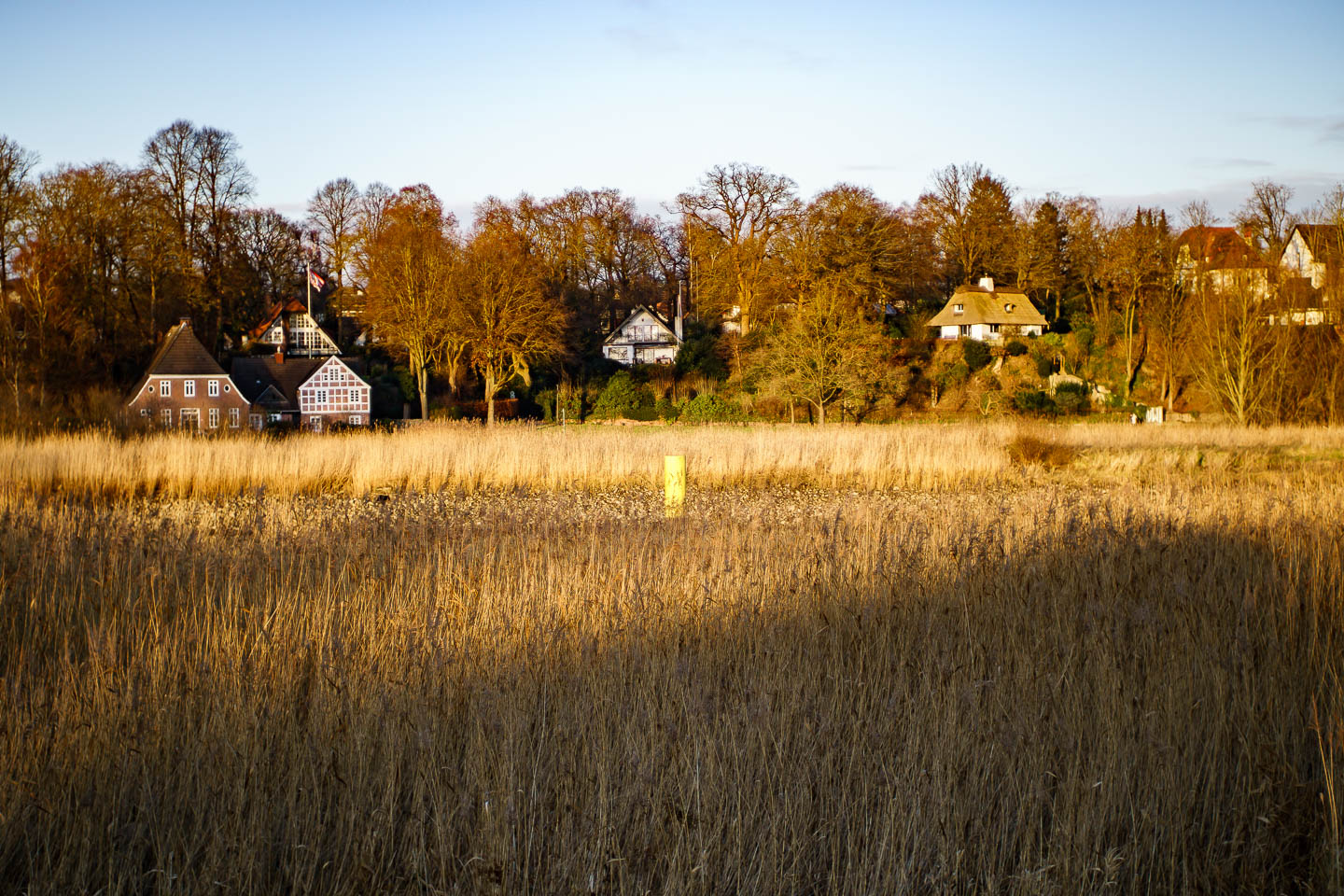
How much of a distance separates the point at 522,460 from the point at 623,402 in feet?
97.9

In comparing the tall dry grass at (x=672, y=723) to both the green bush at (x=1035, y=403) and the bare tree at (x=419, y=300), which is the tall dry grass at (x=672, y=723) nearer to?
the green bush at (x=1035, y=403)

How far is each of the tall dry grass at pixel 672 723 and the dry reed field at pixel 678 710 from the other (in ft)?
0.06

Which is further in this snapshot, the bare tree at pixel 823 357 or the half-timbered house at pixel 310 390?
→ the half-timbered house at pixel 310 390

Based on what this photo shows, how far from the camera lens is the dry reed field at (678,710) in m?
2.78

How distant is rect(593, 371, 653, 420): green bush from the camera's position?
45.3 metres

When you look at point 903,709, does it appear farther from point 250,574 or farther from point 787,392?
point 787,392

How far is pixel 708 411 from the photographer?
4375cm

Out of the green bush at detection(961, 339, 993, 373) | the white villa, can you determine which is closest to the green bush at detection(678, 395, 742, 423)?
the green bush at detection(961, 339, 993, 373)

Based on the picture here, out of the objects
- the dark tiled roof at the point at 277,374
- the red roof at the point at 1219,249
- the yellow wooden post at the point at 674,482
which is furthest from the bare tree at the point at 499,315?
the yellow wooden post at the point at 674,482

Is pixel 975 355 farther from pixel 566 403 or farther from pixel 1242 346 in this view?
pixel 566 403

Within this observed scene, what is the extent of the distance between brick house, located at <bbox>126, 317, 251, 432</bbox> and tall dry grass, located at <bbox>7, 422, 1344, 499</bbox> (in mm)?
30340

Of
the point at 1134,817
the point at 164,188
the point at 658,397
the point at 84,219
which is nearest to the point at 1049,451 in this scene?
the point at 1134,817

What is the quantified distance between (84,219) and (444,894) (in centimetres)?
4667

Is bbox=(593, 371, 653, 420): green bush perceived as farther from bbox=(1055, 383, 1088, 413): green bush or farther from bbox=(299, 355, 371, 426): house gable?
bbox=(1055, 383, 1088, 413): green bush
